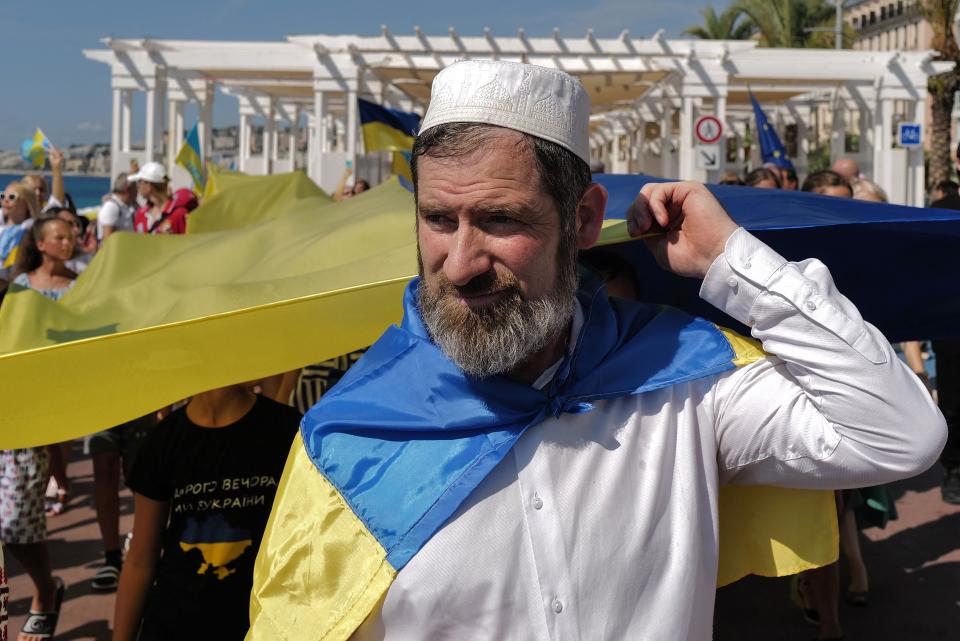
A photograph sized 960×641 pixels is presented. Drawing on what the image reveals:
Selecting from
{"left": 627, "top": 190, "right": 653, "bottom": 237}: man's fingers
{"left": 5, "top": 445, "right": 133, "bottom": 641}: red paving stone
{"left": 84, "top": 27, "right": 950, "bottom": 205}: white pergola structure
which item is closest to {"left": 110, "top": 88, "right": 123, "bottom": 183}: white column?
{"left": 84, "top": 27, "right": 950, "bottom": 205}: white pergola structure

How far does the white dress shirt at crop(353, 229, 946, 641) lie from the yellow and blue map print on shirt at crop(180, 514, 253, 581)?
1.46m

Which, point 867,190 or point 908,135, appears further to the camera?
point 908,135

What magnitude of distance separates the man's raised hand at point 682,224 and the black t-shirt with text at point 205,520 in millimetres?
1671

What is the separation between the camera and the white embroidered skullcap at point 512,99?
1855 mm

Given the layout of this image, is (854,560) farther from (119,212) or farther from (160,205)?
(119,212)

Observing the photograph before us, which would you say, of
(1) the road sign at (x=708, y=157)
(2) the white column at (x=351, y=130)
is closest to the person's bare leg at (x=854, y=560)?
(1) the road sign at (x=708, y=157)

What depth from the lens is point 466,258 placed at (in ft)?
5.94

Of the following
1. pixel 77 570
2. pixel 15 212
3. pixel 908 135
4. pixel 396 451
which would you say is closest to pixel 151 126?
pixel 15 212

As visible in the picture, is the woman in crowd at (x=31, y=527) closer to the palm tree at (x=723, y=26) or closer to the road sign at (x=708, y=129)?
the road sign at (x=708, y=129)

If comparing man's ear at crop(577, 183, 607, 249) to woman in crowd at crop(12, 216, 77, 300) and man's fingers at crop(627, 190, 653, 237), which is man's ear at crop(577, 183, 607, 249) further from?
woman in crowd at crop(12, 216, 77, 300)

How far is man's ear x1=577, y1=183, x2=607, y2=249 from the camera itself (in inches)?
78.8

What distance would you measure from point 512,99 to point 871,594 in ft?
14.3

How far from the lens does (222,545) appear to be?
3141 mm

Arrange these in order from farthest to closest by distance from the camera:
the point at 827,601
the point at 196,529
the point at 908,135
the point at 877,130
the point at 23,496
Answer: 1. the point at 877,130
2. the point at 908,135
3. the point at 23,496
4. the point at 827,601
5. the point at 196,529
